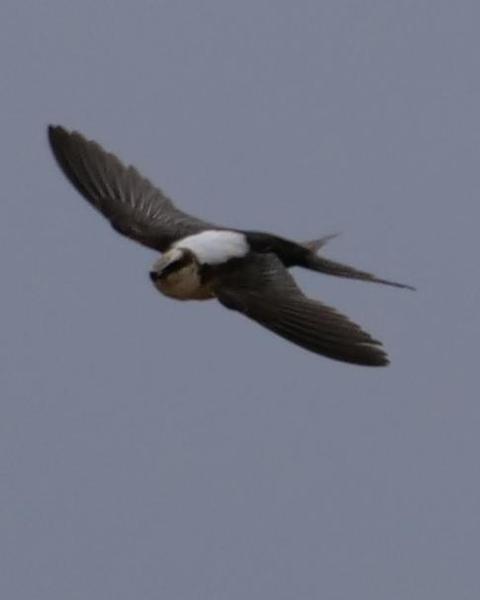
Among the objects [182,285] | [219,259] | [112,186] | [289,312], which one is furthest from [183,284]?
[112,186]

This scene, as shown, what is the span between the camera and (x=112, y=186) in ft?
33.8

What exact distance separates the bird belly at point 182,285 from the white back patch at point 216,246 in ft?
0.24

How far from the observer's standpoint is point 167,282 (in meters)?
8.98

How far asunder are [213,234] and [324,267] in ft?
1.27

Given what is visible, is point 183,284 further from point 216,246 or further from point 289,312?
point 289,312

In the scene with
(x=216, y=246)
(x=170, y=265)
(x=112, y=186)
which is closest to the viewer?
(x=170, y=265)

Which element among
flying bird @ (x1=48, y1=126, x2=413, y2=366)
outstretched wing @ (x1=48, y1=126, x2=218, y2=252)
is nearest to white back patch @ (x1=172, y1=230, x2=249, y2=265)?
flying bird @ (x1=48, y1=126, x2=413, y2=366)

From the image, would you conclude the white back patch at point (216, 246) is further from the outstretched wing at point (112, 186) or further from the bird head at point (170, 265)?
the outstretched wing at point (112, 186)

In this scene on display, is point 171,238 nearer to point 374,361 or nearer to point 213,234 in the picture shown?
point 213,234

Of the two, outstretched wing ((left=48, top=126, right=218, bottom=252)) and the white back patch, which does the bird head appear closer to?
the white back patch

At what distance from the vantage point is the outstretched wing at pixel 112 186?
32.8ft

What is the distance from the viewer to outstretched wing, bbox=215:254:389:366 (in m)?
8.32

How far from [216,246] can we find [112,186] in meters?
1.16

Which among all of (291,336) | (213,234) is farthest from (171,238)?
(291,336)
